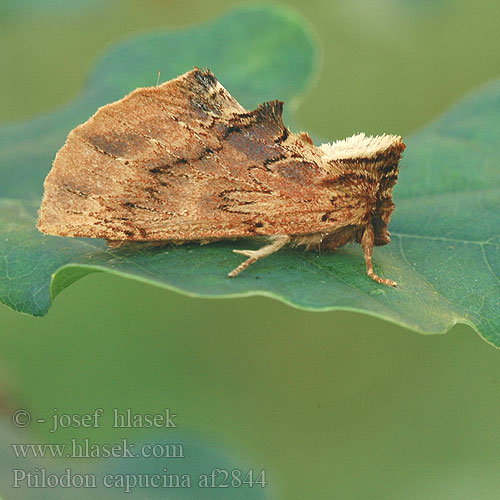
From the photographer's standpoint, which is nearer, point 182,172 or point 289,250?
point 182,172

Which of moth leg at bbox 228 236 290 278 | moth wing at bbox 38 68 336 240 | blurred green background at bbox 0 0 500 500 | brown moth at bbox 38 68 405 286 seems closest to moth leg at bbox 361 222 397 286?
brown moth at bbox 38 68 405 286

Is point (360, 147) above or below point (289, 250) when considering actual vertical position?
above

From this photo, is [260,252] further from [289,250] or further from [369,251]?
[369,251]

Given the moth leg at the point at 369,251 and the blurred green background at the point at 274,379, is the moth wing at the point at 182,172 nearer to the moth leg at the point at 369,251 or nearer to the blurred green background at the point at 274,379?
the moth leg at the point at 369,251

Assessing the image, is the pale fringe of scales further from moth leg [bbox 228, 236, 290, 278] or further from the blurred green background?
the blurred green background

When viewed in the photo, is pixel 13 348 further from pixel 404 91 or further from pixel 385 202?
pixel 404 91

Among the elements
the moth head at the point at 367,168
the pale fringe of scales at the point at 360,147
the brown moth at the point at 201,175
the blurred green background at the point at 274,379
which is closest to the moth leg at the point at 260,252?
the brown moth at the point at 201,175

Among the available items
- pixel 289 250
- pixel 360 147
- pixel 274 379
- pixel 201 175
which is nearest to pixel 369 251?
pixel 289 250
